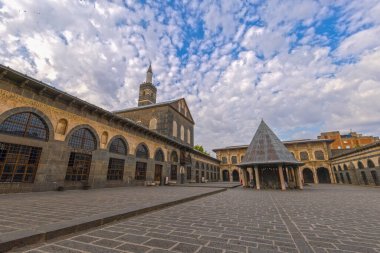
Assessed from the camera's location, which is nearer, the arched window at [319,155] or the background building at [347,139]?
the arched window at [319,155]

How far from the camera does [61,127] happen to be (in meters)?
11.5

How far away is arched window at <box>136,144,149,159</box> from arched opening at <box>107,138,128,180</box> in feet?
5.75

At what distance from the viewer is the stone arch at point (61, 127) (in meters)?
11.3

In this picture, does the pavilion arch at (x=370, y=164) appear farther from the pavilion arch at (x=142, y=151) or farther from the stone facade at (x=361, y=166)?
the pavilion arch at (x=142, y=151)

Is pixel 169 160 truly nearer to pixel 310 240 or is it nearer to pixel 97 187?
pixel 97 187

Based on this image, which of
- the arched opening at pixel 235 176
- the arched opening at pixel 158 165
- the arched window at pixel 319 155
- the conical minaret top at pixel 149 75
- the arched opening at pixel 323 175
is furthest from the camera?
the arched opening at pixel 235 176

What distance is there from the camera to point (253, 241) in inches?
124

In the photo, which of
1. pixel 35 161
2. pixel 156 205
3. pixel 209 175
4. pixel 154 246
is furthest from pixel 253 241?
pixel 209 175

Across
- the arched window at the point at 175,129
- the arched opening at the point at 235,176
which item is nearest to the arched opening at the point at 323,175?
the arched opening at the point at 235,176

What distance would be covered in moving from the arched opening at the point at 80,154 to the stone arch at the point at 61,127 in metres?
0.63

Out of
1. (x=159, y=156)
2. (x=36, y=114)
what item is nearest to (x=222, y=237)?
(x=36, y=114)

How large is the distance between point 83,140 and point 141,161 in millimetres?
6550

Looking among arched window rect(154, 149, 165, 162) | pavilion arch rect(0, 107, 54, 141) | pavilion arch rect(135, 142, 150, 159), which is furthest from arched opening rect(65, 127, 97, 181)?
arched window rect(154, 149, 165, 162)

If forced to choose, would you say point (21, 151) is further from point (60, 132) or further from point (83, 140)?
point (83, 140)
